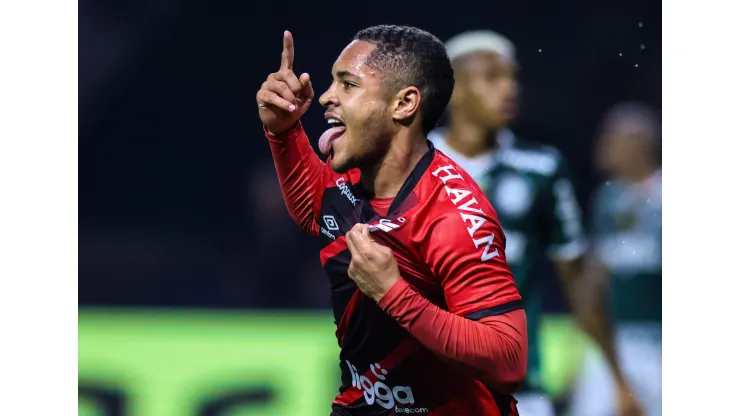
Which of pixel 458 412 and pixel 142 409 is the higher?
pixel 458 412

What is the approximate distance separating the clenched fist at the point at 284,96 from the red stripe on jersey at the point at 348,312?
0.61 metres

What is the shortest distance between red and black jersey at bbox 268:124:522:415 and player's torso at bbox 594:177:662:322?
174 cm

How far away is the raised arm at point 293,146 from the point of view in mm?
2787

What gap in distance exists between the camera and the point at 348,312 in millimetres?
2621

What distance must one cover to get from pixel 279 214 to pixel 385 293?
82.5 inches

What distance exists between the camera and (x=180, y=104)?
434 centimetres

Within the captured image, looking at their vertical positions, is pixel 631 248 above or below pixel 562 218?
below

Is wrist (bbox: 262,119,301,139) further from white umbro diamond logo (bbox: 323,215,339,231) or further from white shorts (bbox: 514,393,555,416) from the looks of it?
white shorts (bbox: 514,393,555,416)

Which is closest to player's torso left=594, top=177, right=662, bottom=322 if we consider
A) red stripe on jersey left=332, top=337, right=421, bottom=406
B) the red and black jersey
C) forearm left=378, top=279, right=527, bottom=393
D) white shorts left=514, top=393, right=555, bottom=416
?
white shorts left=514, top=393, right=555, bottom=416

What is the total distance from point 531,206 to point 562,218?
17cm

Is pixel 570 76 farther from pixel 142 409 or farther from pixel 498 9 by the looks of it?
pixel 142 409

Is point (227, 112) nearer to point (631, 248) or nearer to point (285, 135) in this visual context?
point (285, 135)

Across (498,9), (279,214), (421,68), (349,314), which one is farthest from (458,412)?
(498,9)

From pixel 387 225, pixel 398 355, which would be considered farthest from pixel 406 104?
pixel 398 355
